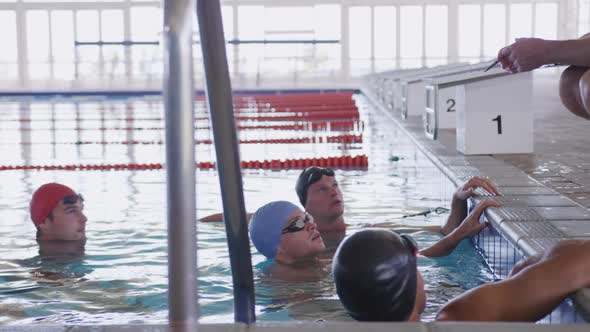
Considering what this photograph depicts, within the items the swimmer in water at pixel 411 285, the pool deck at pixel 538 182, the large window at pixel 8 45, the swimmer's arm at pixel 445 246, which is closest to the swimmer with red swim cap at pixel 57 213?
the swimmer's arm at pixel 445 246

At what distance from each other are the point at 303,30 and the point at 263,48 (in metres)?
2.59

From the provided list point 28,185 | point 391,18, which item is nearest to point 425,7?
point 391,18

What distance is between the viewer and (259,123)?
44.1 ft

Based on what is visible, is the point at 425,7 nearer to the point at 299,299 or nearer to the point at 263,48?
the point at 263,48

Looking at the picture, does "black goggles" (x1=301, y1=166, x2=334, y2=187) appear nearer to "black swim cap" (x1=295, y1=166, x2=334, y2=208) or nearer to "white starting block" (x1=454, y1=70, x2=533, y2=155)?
"black swim cap" (x1=295, y1=166, x2=334, y2=208)

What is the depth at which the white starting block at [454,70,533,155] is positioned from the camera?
5.70m

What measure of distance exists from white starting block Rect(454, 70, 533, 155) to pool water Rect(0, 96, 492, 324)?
40 centimetres

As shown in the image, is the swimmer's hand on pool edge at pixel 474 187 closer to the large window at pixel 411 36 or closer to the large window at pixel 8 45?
the large window at pixel 411 36

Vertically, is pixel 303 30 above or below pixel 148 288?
above

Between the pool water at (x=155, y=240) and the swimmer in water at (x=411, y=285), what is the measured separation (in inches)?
21.4

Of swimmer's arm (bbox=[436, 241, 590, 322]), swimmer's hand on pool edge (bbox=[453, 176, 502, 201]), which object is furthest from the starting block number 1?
swimmer's arm (bbox=[436, 241, 590, 322])

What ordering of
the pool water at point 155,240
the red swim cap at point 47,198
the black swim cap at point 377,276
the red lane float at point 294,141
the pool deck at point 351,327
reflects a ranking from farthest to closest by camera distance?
1. the red lane float at point 294,141
2. the red swim cap at point 47,198
3. the pool water at point 155,240
4. the black swim cap at point 377,276
5. the pool deck at point 351,327

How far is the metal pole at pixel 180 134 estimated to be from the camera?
1.13 metres

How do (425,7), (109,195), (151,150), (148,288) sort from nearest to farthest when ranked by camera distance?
(148,288), (109,195), (151,150), (425,7)
